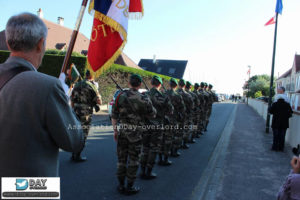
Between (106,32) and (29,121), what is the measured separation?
2590 millimetres

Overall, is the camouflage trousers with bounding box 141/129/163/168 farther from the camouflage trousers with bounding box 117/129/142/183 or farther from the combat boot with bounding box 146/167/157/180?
the camouflage trousers with bounding box 117/129/142/183

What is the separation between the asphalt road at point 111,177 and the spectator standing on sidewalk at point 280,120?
90.7 inches

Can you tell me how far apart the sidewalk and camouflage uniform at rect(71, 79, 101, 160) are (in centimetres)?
311

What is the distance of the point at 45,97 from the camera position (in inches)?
53.7

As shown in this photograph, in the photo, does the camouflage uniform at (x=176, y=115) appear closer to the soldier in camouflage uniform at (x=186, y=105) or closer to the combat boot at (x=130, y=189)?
the soldier in camouflage uniform at (x=186, y=105)

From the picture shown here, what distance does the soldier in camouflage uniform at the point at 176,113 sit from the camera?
6.07 metres

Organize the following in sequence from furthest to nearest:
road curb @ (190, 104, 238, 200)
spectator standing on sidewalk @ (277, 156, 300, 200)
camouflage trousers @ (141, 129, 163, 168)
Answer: camouflage trousers @ (141, 129, 163, 168) < road curb @ (190, 104, 238, 200) < spectator standing on sidewalk @ (277, 156, 300, 200)

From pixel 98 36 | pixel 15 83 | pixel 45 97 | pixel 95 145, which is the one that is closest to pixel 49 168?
pixel 45 97

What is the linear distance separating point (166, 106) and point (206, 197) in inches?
78.9

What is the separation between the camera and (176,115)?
622 centimetres

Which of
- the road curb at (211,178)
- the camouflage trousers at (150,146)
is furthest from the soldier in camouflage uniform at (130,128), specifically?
the road curb at (211,178)

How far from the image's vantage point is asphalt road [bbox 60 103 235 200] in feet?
12.9

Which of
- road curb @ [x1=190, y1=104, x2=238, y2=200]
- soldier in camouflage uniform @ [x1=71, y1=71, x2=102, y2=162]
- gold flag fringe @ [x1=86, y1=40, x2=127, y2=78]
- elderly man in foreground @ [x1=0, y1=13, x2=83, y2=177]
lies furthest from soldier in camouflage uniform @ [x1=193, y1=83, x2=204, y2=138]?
elderly man in foreground @ [x1=0, y1=13, x2=83, y2=177]

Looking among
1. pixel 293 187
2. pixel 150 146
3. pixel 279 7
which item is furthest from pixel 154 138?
pixel 279 7
